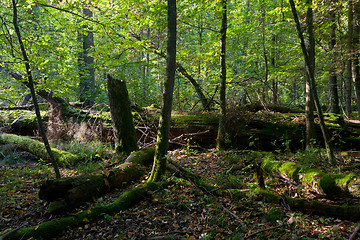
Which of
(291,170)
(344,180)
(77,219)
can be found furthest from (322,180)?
(77,219)

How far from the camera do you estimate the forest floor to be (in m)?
3.34

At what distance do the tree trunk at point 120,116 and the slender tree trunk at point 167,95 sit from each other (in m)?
2.48

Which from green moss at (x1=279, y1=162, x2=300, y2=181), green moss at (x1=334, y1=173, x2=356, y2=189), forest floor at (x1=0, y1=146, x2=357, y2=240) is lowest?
forest floor at (x1=0, y1=146, x2=357, y2=240)

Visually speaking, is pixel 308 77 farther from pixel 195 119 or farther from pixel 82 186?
pixel 82 186

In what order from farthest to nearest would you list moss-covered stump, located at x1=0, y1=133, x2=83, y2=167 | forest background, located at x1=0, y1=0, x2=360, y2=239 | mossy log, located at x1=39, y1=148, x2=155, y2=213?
moss-covered stump, located at x1=0, y1=133, x2=83, y2=167
forest background, located at x1=0, y1=0, x2=360, y2=239
mossy log, located at x1=39, y1=148, x2=155, y2=213

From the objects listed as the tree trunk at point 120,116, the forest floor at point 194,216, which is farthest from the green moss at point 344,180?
the tree trunk at point 120,116

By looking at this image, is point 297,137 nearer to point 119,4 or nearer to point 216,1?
point 216,1

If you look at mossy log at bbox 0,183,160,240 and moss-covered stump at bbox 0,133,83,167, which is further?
moss-covered stump at bbox 0,133,83,167

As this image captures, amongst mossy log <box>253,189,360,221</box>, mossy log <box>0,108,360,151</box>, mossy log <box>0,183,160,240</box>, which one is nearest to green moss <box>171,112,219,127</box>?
mossy log <box>0,108,360,151</box>

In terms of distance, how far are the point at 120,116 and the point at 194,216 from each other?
178 inches

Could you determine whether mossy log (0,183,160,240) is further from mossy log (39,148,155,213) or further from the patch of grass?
the patch of grass

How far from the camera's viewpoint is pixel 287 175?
5027mm

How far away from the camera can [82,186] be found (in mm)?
4562

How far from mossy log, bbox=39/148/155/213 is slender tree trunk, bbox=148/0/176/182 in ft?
2.80
